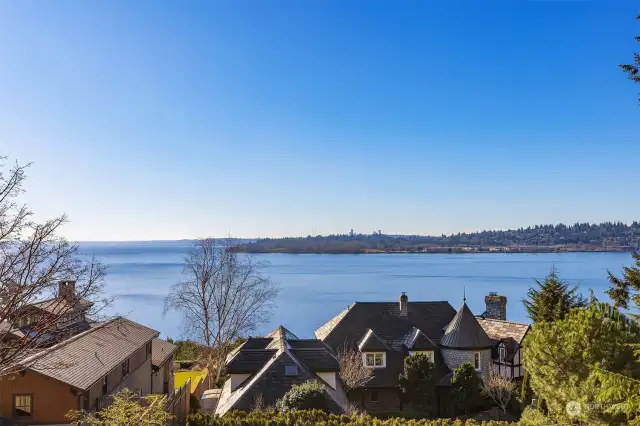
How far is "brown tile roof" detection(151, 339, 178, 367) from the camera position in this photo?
26.4 m

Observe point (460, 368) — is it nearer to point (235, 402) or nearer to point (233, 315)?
point (235, 402)

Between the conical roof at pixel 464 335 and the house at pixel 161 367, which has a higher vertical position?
the conical roof at pixel 464 335

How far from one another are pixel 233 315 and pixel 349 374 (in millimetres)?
10709

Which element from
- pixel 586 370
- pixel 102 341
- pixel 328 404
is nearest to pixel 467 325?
pixel 328 404

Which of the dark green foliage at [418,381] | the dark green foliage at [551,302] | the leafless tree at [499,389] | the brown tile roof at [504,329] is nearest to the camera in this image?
the dark green foliage at [551,302]

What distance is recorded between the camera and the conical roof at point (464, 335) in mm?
26094

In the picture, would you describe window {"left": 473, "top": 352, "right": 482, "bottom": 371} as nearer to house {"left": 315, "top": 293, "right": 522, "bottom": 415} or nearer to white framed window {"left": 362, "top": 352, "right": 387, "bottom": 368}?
house {"left": 315, "top": 293, "right": 522, "bottom": 415}

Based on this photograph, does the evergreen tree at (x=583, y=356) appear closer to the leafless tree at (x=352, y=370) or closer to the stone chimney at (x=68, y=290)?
Result: the leafless tree at (x=352, y=370)

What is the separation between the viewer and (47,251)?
9.74 meters

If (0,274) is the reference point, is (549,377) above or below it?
below

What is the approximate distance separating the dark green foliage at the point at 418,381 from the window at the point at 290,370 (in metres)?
7.64

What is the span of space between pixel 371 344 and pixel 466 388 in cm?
512

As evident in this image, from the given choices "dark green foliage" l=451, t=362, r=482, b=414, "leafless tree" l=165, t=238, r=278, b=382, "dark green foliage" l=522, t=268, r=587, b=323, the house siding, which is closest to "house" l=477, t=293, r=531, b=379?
"dark green foliage" l=451, t=362, r=482, b=414

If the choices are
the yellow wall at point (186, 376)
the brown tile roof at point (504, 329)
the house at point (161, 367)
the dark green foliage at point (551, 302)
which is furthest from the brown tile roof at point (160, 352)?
the dark green foliage at point (551, 302)
